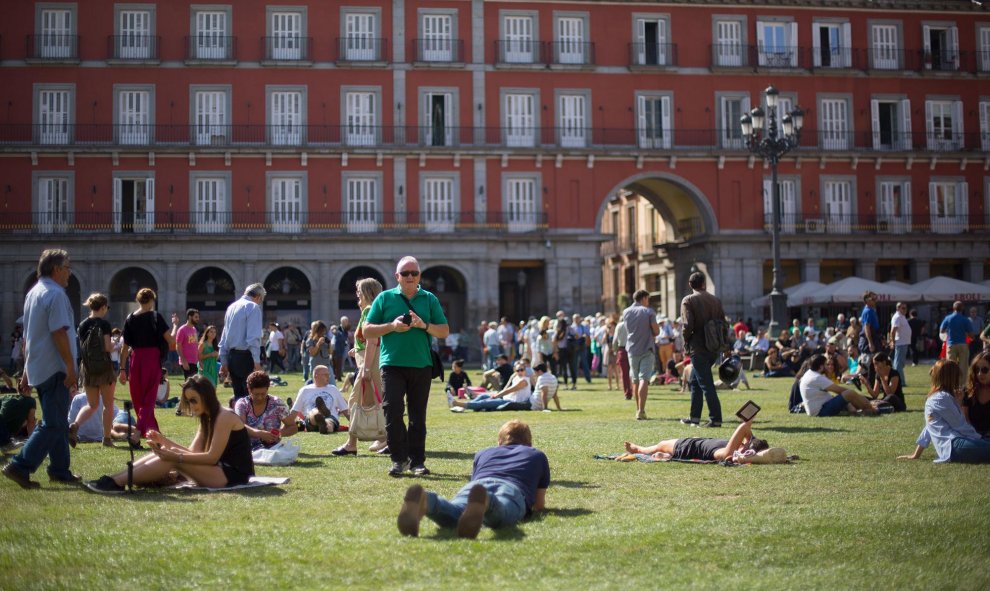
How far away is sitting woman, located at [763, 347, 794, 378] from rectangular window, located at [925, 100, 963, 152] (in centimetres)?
2138

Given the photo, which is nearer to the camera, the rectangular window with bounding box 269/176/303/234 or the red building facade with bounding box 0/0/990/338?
the red building facade with bounding box 0/0/990/338

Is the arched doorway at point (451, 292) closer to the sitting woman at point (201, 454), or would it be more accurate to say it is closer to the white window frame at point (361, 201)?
the white window frame at point (361, 201)

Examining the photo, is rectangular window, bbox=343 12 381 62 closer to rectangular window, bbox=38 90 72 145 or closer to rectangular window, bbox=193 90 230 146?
rectangular window, bbox=193 90 230 146

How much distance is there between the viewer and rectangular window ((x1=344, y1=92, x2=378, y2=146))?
42062 millimetres

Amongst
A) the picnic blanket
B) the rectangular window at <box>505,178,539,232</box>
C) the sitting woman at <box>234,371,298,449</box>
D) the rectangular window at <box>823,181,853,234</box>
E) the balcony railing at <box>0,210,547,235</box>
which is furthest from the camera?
the rectangular window at <box>823,181,853,234</box>

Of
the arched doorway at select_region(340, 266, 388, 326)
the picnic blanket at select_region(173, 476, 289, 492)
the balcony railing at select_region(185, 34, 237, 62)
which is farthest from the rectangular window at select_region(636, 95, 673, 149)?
the picnic blanket at select_region(173, 476, 289, 492)

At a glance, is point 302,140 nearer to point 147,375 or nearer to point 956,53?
point 956,53

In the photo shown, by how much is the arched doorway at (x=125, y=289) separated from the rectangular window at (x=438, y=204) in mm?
10868

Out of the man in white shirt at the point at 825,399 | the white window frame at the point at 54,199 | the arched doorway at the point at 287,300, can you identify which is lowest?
the man in white shirt at the point at 825,399

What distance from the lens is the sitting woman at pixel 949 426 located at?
9.79 metres

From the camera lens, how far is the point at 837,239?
4441 cm

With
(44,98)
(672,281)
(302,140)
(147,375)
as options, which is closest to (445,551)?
(147,375)

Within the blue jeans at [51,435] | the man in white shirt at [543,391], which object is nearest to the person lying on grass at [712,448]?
the blue jeans at [51,435]

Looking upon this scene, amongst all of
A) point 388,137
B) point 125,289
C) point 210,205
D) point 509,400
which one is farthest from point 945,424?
point 125,289
